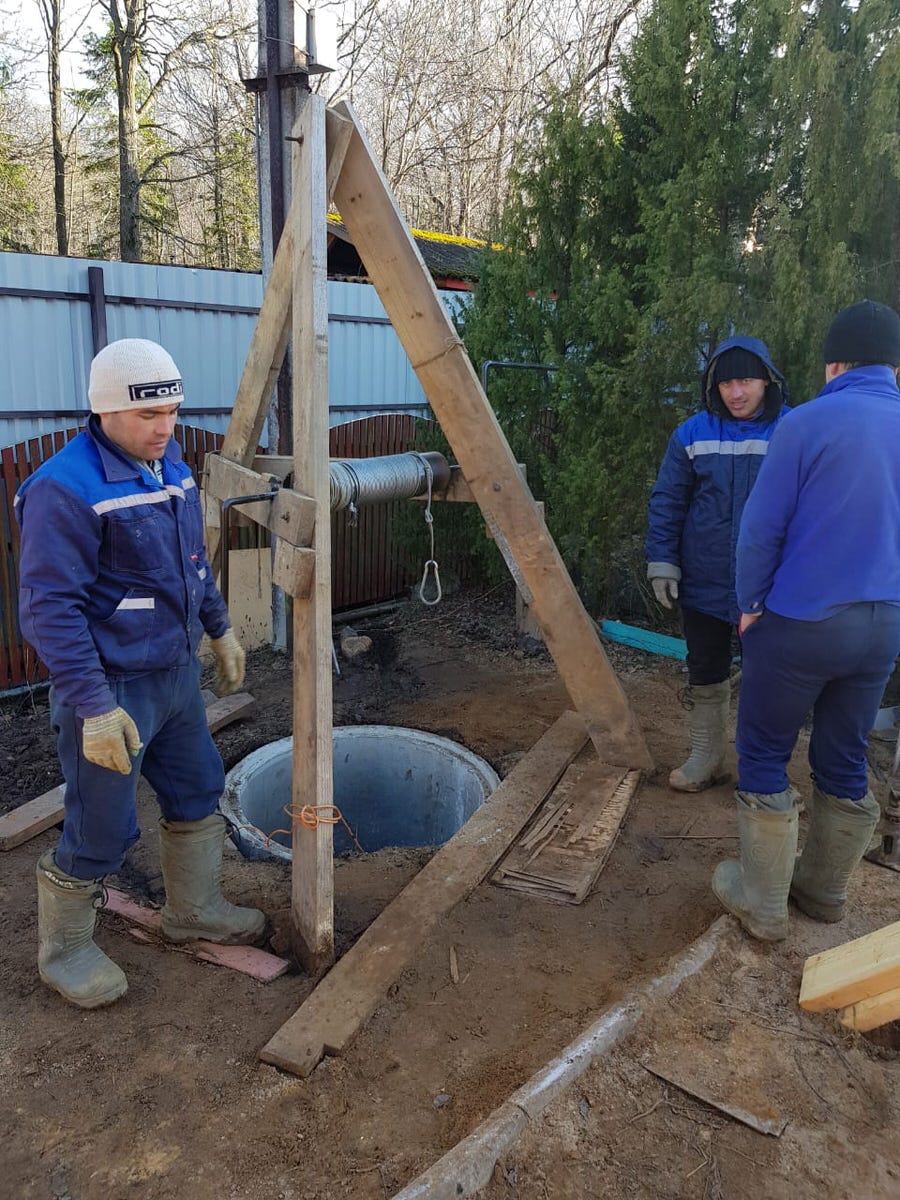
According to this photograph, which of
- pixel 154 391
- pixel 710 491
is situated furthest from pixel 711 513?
pixel 154 391

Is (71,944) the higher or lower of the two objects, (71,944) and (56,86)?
the lower

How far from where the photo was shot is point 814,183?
4.77 meters

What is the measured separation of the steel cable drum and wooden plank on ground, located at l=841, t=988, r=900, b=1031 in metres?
2.61

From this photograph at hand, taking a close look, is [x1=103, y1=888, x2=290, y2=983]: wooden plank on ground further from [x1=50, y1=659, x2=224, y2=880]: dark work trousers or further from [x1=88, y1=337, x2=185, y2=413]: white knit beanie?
[x1=88, y1=337, x2=185, y2=413]: white knit beanie

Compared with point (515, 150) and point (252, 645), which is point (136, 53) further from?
point (252, 645)

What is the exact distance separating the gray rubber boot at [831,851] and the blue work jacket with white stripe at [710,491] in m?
1.07

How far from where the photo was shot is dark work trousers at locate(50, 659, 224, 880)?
2.50 metres

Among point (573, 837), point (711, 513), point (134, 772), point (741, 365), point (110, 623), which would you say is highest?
point (741, 365)

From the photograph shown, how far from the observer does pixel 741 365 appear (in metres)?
3.55

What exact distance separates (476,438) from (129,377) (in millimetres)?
1728

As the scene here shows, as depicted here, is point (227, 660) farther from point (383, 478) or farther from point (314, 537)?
point (383, 478)

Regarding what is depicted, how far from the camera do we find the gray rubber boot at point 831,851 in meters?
2.87

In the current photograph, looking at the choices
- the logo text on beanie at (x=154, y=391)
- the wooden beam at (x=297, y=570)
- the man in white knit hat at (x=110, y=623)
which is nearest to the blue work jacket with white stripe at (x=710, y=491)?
the wooden beam at (x=297, y=570)

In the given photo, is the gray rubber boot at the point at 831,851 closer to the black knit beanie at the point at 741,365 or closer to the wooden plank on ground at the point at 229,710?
the black knit beanie at the point at 741,365
